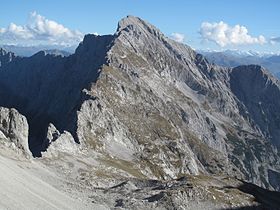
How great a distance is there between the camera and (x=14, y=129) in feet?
346

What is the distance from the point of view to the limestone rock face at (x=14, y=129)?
102m

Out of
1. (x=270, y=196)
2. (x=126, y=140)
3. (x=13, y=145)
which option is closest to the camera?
(x=13, y=145)

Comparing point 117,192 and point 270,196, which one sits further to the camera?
point 270,196

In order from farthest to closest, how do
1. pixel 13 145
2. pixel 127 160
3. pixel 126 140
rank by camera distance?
1. pixel 126 140
2. pixel 127 160
3. pixel 13 145

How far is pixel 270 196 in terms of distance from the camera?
129 metres

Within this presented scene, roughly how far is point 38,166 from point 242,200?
4478 cm

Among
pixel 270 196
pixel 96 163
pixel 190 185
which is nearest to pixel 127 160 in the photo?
pixel 96 163

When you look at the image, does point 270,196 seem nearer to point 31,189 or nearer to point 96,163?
point 96,163

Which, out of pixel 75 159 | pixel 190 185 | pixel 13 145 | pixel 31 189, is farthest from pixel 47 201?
pixel 75 159

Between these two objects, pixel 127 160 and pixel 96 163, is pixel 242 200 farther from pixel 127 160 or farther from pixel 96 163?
pixel 127 160

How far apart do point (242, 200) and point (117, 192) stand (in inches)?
1114

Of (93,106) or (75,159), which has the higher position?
(93,106)

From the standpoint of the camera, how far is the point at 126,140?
19250 cm

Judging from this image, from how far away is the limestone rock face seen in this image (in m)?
102
